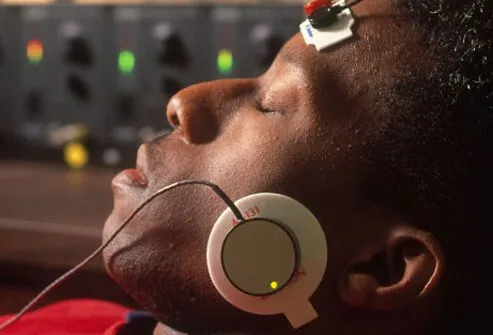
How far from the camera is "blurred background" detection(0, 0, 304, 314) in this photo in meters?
1.53

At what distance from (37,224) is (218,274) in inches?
21.9

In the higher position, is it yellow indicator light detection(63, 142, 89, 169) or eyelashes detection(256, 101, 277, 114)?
eyelashes detection(256, 101, 277, 114)

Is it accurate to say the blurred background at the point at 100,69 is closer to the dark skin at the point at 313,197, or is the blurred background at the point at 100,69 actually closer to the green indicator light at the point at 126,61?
the green indicator light at the point at 126,61

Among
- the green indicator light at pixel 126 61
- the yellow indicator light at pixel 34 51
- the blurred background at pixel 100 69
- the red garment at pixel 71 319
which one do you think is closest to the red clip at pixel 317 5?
the red garment at pixel 71 319

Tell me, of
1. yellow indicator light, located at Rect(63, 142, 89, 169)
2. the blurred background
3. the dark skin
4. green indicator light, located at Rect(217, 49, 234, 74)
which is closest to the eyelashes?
the dark skin

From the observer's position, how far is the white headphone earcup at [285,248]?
694mm

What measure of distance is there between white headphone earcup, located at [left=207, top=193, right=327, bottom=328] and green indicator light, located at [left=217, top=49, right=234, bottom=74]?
2.84ft

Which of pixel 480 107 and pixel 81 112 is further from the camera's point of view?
pixel 81 112

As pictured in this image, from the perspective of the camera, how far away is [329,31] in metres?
0.76

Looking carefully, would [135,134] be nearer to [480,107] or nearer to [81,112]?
[81,112]

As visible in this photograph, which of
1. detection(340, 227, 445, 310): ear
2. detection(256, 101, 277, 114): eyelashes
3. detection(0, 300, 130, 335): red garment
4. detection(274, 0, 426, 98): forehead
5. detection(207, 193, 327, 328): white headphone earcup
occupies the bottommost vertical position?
detection(0, 300, 130, 335): red garment

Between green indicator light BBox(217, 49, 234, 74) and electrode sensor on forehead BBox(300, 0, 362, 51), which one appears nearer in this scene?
electrode sensor on forehead BBox(300, 0, 362, 51)

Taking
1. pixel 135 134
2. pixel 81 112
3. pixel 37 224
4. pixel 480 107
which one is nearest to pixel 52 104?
pixel 81 112

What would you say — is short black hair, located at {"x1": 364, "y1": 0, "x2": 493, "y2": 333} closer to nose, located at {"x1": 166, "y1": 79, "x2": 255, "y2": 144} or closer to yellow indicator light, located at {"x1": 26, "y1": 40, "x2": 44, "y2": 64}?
nose, located at {"x1": 166, "y1": 79, "x2": 255, "y2": 144}
